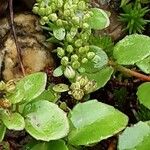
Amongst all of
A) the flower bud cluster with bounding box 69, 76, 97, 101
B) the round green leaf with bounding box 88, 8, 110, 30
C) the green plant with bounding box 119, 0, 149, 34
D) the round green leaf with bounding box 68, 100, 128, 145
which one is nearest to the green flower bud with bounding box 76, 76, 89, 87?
the flower bud cluster with bounding box 69, 76, 97, 101

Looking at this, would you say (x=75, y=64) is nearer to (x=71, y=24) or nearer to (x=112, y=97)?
(x=71, y=24)

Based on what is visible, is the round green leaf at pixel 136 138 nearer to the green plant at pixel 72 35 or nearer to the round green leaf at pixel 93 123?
the round green leaf at pixel 93 123

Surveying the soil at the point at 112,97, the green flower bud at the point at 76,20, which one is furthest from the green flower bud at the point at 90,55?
the soil at the point at 112,97

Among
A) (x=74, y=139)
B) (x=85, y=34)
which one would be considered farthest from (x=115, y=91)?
(x=74, y=139)

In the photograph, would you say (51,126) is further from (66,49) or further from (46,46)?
(46,46)

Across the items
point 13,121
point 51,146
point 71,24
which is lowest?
point 51,146

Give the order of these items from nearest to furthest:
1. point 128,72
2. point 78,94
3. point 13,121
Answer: point 13,121 → point 78,94 → point 128,72

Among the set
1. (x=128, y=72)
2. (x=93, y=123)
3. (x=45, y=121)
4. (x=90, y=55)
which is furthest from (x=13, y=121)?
(x=128, y=72)
